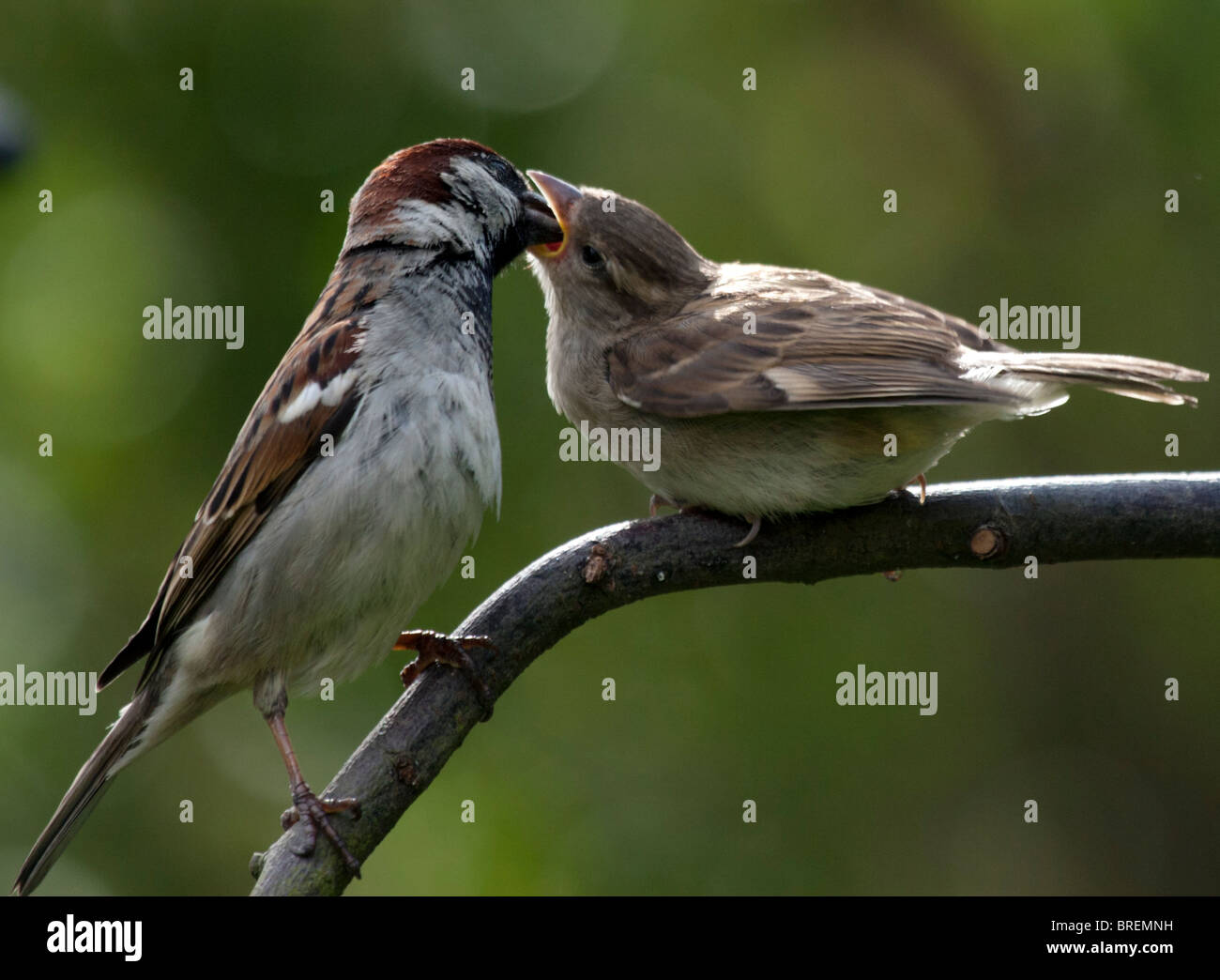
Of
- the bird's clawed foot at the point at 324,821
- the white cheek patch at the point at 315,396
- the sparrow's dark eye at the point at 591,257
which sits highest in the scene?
the sparrow's dark eye at the point at 591,257

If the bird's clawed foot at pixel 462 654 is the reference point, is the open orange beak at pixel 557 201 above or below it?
above

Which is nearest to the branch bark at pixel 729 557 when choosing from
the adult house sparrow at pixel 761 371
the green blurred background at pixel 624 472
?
the adult house sparrow at pixel 761 371

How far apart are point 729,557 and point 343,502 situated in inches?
43.7

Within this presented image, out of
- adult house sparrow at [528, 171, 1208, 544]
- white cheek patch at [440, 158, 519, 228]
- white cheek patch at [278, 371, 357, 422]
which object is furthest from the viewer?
white cheek patch at [440, 158, 519, 228]

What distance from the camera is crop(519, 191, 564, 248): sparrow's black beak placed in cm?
→ 452

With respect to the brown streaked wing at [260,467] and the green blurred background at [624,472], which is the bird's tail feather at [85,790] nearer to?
the brown streaked wing at [260,467]

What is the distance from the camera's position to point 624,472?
6109 mm

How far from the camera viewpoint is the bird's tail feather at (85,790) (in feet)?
12.4

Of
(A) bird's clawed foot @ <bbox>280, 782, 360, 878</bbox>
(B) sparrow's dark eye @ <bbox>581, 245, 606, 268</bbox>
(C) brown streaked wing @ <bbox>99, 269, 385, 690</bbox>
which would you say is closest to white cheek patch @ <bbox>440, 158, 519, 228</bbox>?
(B) sparrow's dark eye @ <bbox>581, 245, 606, 268</bbox>
